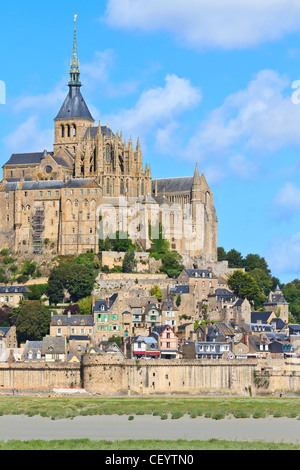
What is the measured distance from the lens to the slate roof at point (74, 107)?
4968 inches

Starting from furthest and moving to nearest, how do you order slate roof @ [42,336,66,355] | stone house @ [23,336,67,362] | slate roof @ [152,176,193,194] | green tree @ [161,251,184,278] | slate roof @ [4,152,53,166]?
Answer: slate roof @ [4,152,53,166], slate roof @ [152,176,193,194], green tree @ [161,251,184,278], slate roof @ [42,336,66,355], stone house @ [23,336,67,362]

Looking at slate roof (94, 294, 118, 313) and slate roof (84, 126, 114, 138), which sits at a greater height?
slate roof (84, 126, 114, 138)

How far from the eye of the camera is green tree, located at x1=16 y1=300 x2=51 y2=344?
314 feet

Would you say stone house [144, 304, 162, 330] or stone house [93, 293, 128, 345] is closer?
stone house [93, 293, 128, 345]

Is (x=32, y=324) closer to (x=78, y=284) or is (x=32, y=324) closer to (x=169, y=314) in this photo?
(x=78, y=284)

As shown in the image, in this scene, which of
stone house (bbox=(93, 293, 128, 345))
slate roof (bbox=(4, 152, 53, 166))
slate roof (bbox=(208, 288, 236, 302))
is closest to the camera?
stone house (bbox=(93, 293, 128, 345))

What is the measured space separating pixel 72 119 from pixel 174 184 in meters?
14.1

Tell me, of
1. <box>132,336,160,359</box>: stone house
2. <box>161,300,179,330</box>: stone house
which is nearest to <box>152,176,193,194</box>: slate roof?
<box>161,300,179,330</box>: stone house

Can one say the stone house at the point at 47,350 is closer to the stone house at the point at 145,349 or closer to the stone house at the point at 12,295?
the stone house at the point at 145,349

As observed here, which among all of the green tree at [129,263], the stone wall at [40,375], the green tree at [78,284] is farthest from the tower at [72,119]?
the stone wall at [40,375]

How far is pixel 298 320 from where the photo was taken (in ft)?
384

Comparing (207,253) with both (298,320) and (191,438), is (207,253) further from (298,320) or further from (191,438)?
(191,438)

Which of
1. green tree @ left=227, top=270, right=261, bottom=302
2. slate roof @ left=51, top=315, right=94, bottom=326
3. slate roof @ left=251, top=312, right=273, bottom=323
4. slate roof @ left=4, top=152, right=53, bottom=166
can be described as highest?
slate roof @ left=4, top=152, right=53, bottom=166

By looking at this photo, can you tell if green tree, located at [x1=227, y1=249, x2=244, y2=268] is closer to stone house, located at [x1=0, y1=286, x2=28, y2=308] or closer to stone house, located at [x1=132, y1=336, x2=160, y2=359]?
stone house, located at [x1=0, y1=286, x2=28, y2=308]
